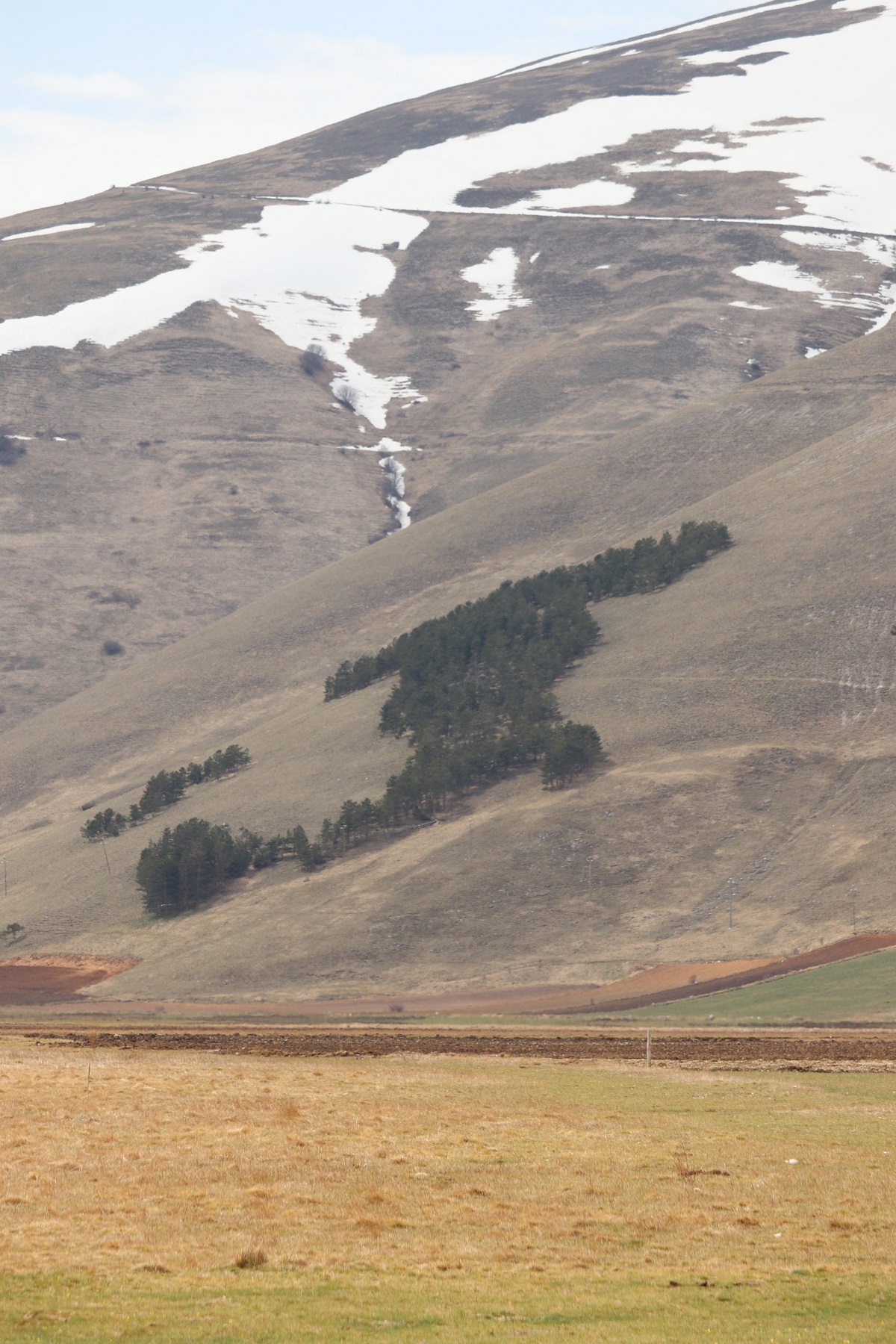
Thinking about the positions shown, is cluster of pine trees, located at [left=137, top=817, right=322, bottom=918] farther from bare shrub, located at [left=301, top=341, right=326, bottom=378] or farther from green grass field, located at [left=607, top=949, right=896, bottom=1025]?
bare shrub, located at [left=301, top=341, right=326, bottom=378]

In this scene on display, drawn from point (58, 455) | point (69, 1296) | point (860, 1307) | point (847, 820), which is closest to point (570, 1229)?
point (860, 1307)

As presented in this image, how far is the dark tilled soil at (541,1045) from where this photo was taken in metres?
35.0

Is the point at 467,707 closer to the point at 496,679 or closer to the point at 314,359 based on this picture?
the point at 496,679

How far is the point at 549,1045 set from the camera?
131ft

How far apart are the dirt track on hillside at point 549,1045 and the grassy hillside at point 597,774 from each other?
16.1 m

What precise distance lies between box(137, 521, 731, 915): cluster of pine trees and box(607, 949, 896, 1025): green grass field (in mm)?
24704

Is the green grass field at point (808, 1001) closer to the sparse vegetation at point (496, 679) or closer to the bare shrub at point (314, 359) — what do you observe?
the sparse vegetation at point (496, 679)

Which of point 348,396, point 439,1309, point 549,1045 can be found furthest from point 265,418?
point 439,1309

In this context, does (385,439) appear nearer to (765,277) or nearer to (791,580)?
(765,277)

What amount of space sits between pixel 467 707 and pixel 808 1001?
42.4 metres

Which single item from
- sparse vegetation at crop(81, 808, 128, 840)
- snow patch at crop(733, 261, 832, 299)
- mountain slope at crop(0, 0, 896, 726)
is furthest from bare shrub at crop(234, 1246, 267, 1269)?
snow patch at crop(733, 261, 832, 299)

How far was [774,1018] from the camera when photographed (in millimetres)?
46750

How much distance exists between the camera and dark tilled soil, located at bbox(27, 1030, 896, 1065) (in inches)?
1379

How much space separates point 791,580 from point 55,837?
176 ft
